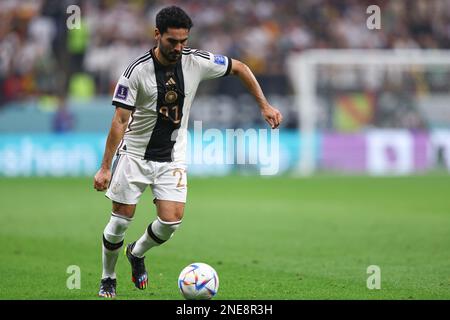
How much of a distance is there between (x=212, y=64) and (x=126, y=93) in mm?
872

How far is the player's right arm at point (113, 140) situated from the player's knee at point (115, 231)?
42cm

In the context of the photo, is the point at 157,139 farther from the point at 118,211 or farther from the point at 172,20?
the point at 172,20

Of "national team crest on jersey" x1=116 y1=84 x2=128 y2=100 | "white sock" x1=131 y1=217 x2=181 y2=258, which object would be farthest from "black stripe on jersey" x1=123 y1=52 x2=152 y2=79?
"white sock" x1=131 y1=217 x2=181 y2=258

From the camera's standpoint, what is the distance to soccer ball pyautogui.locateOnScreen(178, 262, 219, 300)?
6.70m

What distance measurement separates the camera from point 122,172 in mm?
7184

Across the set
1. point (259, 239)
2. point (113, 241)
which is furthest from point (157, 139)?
point (259, 239)

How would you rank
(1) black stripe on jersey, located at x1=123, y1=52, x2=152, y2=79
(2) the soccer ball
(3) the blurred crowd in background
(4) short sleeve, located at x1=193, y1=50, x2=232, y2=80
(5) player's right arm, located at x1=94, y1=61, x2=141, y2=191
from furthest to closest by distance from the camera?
(3) the blurred crowd in background < (4) short sleeve, located at x1=193, y1=50, x2=232, y2=80 < (1) black stripe on jersey, located at x1=123, y1=52, x2=152, y2=79 < (5) player's right arm, located at x1=94, y1=61, x2=141, y2=191 < (2) the soccer ball

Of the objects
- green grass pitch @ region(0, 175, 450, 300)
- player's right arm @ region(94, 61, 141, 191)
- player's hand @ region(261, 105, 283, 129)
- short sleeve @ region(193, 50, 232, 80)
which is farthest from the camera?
green grass pitch @ region(0, 175, 450, 300)

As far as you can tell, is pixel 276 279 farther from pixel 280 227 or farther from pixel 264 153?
pixel 264 153

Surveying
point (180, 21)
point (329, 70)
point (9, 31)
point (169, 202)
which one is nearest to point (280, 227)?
point (169, 202)

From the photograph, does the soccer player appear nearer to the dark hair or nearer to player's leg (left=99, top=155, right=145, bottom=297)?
player's leg (left=99, top=155, right=145, bottom=297)

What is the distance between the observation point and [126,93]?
271 inches

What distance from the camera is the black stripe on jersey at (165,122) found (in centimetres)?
713

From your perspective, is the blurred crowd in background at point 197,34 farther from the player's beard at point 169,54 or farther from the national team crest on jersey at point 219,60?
the player's beard at point 169,54
